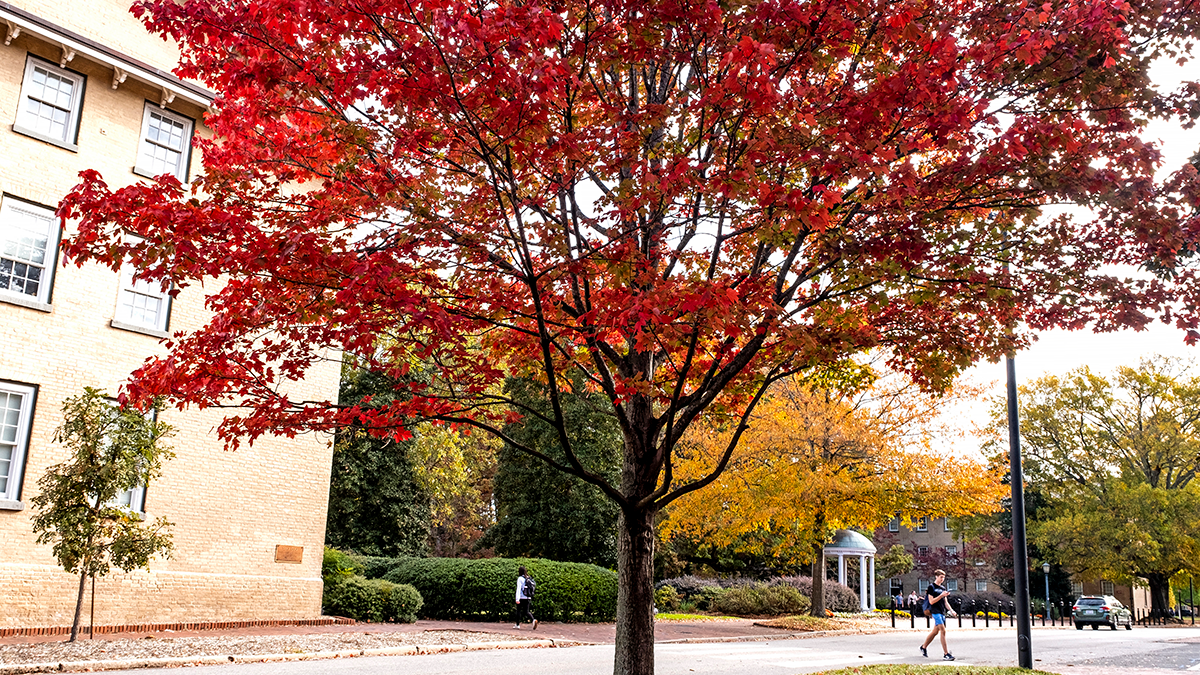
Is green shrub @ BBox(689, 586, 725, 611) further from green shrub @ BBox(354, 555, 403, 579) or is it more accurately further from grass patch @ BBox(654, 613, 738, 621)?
green shrub @ BBox(354, 555, 403, 579)

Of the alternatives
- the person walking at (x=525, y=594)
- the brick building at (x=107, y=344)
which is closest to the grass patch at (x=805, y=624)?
the person walking at (x=525, y=594)

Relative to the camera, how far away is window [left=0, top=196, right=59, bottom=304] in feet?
52.3

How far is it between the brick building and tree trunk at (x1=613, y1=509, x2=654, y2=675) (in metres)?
12.4

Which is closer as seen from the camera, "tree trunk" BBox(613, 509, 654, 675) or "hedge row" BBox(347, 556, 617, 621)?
"tree trunk" BBox(613, 509, 654, 675)

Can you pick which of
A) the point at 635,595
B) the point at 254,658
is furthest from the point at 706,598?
the point at 635,595

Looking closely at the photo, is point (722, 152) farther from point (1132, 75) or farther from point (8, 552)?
point (8, 552)

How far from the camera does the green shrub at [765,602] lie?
31391 mm

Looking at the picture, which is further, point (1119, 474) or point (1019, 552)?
point (1119, 474)

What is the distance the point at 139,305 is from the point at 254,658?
Result: 26.7ft

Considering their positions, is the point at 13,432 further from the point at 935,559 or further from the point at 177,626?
the point at 935,559

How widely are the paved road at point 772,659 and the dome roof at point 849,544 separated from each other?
32.1 ft

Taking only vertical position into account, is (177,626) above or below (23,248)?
below

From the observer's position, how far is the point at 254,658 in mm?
13516

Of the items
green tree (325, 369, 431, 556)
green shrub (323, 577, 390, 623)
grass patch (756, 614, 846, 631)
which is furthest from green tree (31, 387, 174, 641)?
grass patch (756, 614, 846, 631)
